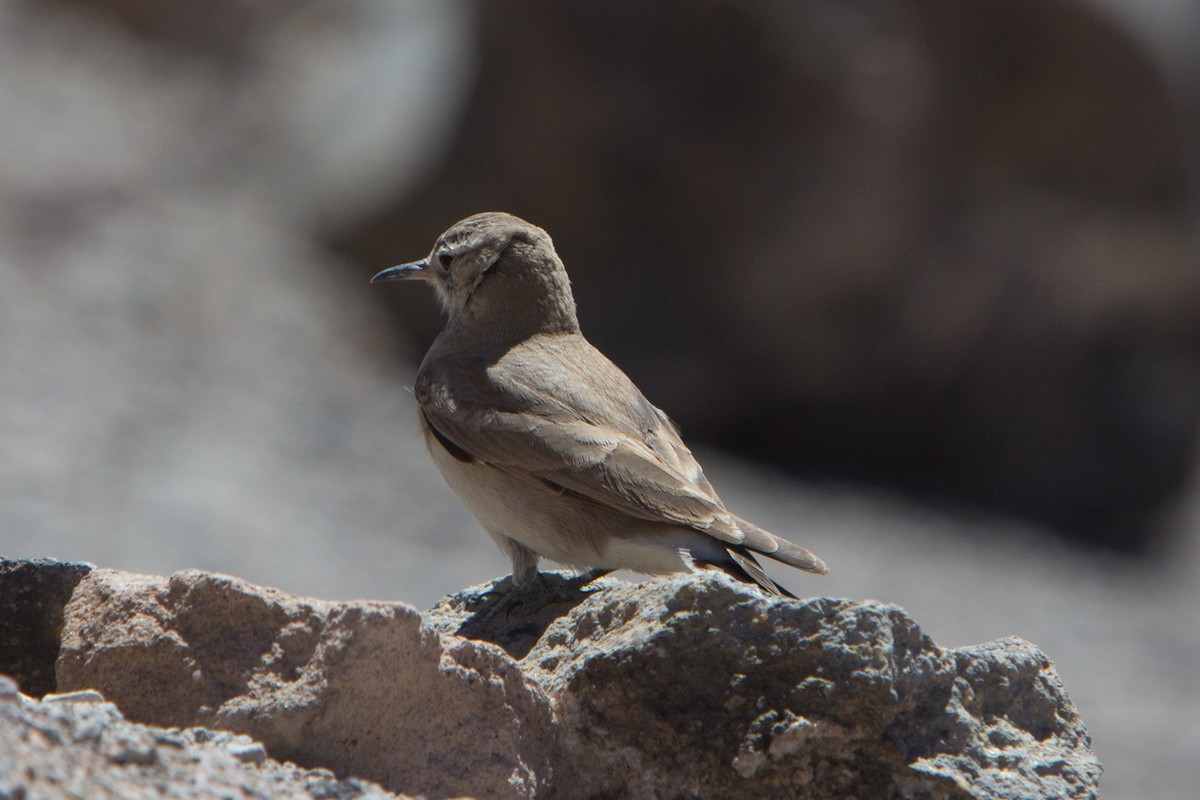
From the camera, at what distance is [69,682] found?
367cm

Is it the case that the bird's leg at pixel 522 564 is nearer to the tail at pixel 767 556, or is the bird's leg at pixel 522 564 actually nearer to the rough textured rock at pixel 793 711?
the tail at pixel 767 556

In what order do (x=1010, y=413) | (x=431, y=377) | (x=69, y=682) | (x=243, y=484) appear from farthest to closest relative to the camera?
(x=1010, y=413) < (x=243, y=484) < (x=431, y=377) < (x=69, y=682)

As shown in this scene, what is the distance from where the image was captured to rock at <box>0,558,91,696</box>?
3.98m

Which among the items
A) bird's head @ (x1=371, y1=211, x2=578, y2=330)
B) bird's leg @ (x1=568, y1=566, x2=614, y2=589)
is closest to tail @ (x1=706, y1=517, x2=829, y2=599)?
bird's leg @ (x1=568, y1=566, x2=614, y2=589)

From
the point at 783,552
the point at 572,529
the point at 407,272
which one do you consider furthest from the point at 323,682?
the point at 407,272

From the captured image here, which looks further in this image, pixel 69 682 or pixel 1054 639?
pixel 1054 639

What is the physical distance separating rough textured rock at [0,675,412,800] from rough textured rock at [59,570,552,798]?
0.16 m

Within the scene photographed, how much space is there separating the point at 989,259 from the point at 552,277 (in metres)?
10.5

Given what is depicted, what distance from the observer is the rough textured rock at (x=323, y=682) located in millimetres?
3426

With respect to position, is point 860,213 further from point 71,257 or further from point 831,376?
point 71,257

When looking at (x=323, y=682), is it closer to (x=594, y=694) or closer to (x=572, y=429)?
(x=594, y=694)

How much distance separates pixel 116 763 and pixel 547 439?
3010 mm

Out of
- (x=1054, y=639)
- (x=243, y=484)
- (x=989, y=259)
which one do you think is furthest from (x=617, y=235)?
(x=1054, y=639)

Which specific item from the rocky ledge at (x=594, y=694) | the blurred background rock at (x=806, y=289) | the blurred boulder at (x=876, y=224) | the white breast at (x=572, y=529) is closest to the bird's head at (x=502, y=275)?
the white breast at (x=572, y=529)
